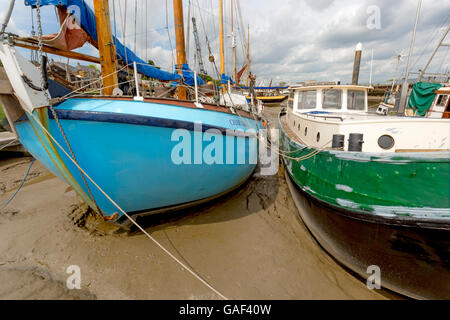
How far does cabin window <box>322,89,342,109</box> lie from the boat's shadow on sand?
2788mm

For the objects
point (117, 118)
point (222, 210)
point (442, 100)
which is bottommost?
point (222, 210)

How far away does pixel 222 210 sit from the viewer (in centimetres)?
496

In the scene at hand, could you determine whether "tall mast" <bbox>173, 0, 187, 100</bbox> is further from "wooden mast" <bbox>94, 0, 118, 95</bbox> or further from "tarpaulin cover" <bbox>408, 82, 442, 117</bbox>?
"tarpaulin cover" <bbox>408, 82, 442, 117</bbox>

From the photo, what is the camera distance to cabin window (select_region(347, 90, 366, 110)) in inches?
224

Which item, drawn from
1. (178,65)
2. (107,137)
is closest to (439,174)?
(107,137)

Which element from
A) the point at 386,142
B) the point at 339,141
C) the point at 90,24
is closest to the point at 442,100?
the point at 386,142

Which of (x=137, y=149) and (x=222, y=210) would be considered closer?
(x=137, y=149)

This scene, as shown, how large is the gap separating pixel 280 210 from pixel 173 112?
3.46 meters

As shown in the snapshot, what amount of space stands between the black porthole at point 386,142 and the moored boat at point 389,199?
0.04 ft

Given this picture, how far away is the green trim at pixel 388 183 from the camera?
2248 millimetres

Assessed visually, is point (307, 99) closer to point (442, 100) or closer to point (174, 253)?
point (174, 253)

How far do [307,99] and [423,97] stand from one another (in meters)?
7.18

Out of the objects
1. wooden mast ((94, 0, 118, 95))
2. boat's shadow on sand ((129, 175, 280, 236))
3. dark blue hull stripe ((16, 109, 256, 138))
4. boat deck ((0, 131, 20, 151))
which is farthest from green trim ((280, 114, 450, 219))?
boat deck ((0, 131, 20, 151))

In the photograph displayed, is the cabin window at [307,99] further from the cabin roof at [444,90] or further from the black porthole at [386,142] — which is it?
the cabin roof at [444,90]
